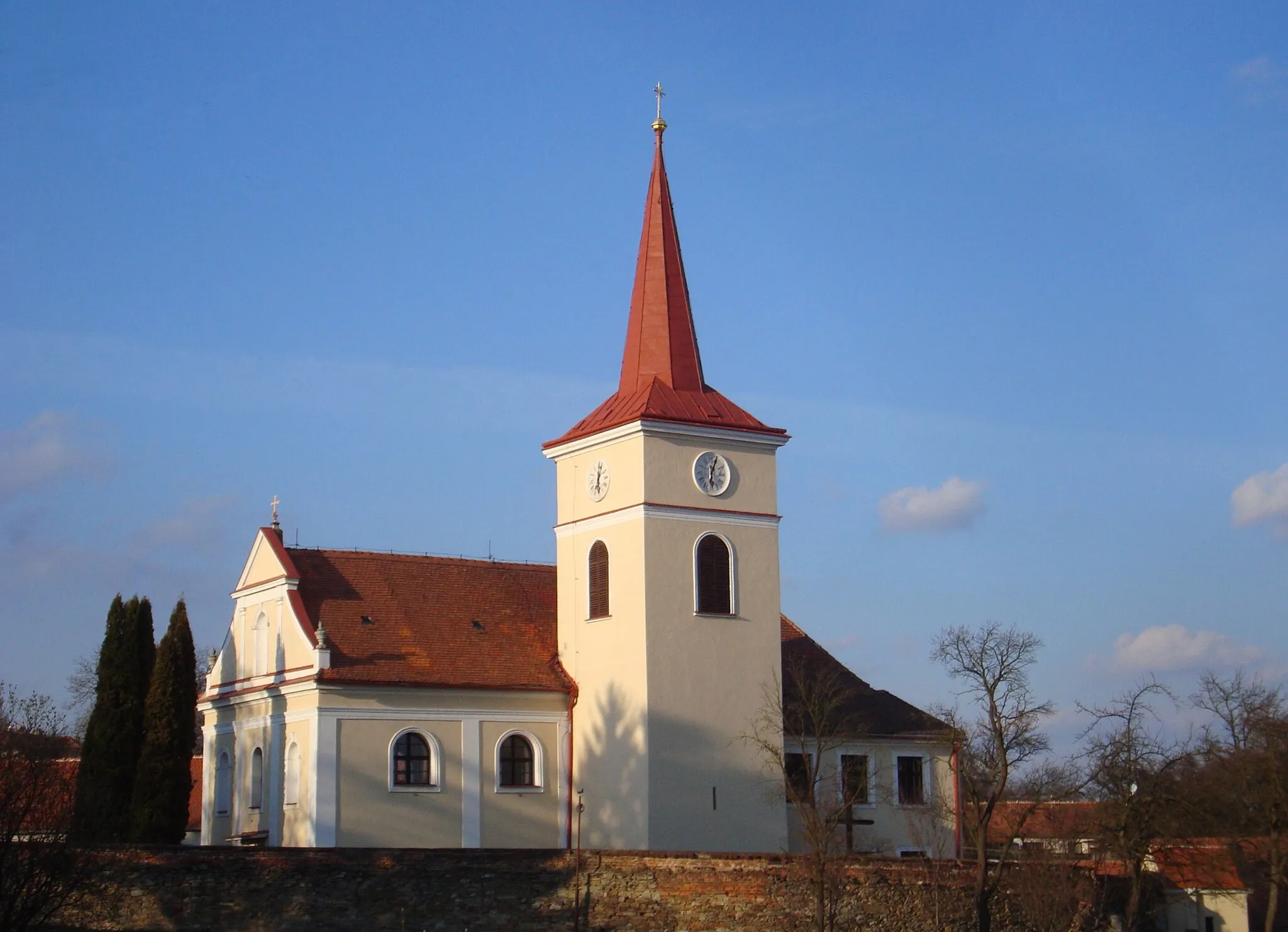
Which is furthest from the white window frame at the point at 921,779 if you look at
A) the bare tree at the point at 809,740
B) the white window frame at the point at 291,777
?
the white window frame at the point at 291,777

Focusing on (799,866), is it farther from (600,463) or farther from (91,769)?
(91,769)

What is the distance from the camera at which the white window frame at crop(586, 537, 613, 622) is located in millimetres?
43219

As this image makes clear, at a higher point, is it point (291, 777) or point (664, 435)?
point (664, 435)

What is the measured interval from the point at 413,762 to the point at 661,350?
12.5 meters

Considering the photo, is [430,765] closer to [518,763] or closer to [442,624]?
[518,763]

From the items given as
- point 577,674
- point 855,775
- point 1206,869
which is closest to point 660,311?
point 577,674

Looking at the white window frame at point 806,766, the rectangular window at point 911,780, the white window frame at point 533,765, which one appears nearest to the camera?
the white window frame at point 806,766

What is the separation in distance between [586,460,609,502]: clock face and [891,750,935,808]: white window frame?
36.2 feet

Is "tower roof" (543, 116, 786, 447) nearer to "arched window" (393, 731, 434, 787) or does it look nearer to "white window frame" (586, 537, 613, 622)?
"white window frame" (586, 537, 613, 622)

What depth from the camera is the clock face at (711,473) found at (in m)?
43.6

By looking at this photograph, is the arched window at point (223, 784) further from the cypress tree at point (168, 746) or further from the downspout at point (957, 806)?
the downspout at point (957, 806)

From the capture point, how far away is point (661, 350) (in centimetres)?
4550

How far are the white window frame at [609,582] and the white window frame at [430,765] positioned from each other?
17.0 ft

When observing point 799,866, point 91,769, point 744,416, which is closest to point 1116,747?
point 799,866
